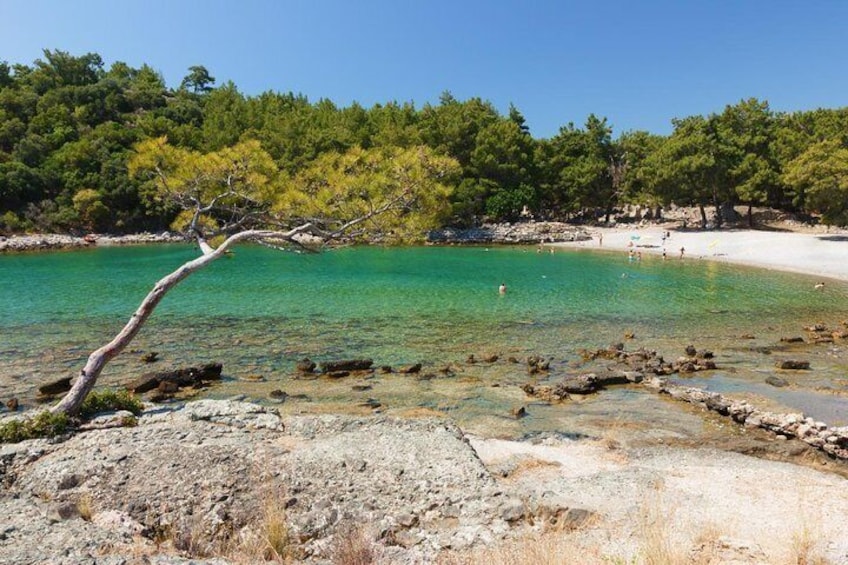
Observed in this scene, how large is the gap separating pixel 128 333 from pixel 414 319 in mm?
18591

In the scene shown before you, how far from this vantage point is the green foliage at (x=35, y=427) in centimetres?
1088

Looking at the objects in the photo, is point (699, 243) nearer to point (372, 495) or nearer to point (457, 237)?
point (457, 237)

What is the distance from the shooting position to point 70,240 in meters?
79.6

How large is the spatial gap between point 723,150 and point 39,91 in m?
143

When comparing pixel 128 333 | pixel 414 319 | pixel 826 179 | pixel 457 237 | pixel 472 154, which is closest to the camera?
pixel 128 333

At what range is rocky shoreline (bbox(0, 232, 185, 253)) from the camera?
72037mm

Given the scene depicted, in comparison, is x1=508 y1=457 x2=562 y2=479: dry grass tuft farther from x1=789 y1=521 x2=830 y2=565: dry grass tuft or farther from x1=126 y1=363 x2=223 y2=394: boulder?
x1=126 y1=363 x2=223 y2=394: boulder

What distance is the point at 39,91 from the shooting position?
390 feet

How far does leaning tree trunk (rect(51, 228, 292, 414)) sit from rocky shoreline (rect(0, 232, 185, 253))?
217ft

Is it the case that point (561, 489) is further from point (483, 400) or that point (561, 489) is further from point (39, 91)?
point (39, 91)

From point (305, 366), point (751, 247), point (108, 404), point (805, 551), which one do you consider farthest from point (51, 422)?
point (751, 247)

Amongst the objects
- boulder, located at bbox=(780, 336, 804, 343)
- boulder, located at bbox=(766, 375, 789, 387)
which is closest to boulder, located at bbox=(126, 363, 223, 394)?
boulder, located at bbox=(766, 375, 789, 387)

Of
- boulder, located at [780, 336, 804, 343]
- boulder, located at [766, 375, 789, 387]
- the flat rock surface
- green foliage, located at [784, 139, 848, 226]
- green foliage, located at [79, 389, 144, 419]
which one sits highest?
green foliage, located at [784, 139, 848, 226]

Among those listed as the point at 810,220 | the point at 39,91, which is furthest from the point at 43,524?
the point at 39,91
